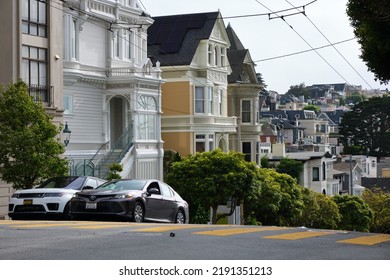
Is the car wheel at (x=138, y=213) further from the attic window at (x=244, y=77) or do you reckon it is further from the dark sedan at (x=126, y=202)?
the attic window at (x=244, y=77)

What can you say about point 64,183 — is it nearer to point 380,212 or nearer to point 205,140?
point 205,140

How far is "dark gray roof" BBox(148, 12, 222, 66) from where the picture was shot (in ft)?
163

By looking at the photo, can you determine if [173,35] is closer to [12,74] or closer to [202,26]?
[202,26]

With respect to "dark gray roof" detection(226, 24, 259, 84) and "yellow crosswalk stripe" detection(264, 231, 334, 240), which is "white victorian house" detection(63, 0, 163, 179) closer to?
"dark gray roof" detection(226, 24, 259, 84)

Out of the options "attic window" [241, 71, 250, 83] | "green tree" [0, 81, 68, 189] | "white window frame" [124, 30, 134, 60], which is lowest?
"green tree" [0, 81, 68, 189]

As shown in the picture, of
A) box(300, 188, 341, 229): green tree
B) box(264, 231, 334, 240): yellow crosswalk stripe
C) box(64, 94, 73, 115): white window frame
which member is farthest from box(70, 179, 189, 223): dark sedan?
box(300, 188, 341, 229): green tree

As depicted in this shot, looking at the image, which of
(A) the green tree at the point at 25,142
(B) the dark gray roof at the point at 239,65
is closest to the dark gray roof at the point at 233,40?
(B) the dark gray roof at the point at 239,65

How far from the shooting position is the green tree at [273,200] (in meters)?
40.8

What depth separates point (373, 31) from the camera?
18.1 metres

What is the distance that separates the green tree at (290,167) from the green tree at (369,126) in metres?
34.5

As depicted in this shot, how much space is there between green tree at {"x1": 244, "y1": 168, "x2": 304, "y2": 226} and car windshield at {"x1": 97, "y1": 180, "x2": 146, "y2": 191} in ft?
57.7

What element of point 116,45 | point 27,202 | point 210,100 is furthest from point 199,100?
point 27,202

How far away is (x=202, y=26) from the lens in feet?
165

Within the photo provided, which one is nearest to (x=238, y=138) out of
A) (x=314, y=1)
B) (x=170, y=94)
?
(x=170, y=94)
